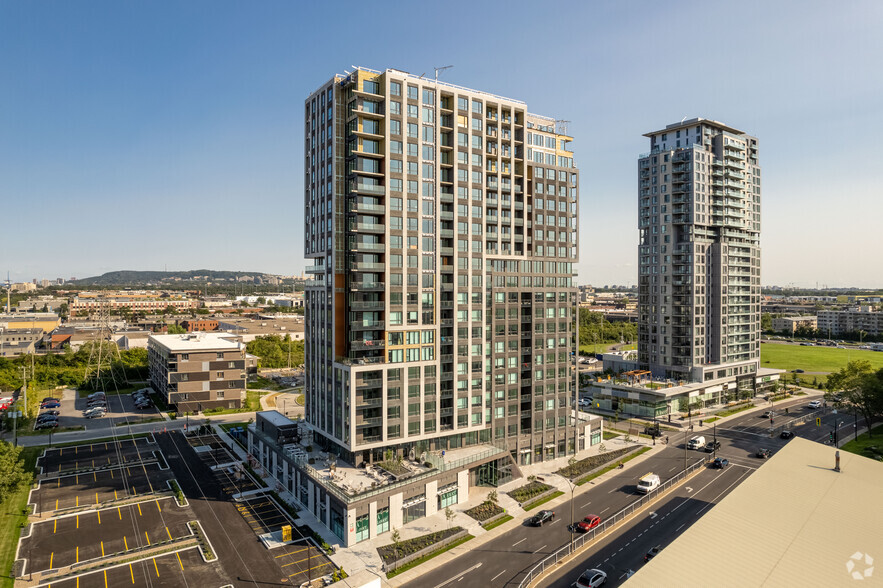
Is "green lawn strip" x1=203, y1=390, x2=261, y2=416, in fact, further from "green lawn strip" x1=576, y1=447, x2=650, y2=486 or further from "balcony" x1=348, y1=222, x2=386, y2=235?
"green lawn strip" x1=576, y1=447, x2=650, y2=486

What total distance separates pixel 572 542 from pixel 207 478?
5829cm

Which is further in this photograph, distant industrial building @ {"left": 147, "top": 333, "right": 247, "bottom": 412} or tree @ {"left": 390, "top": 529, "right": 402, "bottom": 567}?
distant industrial building @ {"left": 147, "top": 333, "right": 247, "bottom": 412}

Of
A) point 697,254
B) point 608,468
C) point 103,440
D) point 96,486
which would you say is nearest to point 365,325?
point 96,486

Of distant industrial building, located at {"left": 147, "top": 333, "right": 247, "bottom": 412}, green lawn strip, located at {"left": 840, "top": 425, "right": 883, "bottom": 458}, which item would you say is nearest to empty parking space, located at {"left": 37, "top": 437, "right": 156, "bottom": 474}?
distant industrial building, located at {"left": 147, "top": 333, "right": 247, "bottom": 412}

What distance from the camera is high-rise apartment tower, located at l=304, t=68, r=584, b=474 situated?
2987 inches

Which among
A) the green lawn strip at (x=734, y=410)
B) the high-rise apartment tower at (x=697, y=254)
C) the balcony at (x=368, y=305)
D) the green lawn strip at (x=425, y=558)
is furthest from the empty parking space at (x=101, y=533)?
the high-rise apartment tower at (x=697, y=254)

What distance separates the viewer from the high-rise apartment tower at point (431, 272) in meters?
75.9

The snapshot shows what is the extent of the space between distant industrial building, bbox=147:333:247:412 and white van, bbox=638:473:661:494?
96692mm

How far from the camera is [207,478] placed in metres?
85.3

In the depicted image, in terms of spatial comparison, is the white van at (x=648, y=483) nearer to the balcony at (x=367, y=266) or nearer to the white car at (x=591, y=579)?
the white car at (x=591, y=579)

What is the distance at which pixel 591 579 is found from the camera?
5347 centimetres

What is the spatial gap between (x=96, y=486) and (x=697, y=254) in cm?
14195

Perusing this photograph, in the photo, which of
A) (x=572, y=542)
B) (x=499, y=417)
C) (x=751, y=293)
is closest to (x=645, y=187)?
(x=751, y=293)

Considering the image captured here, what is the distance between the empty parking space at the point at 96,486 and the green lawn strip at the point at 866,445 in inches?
4784
